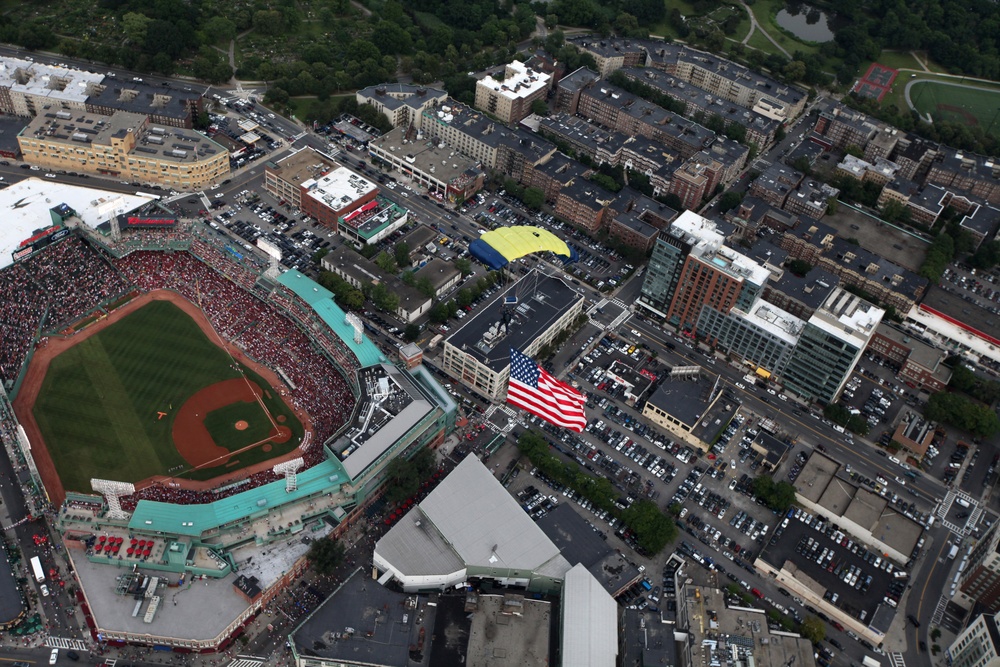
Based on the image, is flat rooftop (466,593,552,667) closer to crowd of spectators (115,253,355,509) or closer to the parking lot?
crowd of spectators (115,253,355,509)

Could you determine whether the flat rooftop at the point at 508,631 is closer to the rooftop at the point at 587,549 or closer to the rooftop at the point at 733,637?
the rooftop at the point at 587,549

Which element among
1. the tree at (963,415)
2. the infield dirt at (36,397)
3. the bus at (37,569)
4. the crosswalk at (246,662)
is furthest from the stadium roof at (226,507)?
the tree at (963,415)

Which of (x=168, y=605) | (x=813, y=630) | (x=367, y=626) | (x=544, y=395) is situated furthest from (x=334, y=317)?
(x=813, y=630)

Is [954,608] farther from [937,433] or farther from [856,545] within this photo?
[937,433]

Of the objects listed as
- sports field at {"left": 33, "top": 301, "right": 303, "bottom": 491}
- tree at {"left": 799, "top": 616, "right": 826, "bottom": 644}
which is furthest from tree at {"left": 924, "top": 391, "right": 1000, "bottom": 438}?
sports field at {"left": 33, "top": 301, "right": 303, "bottom": 491}

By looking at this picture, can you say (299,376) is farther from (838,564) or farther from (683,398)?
(838,564)

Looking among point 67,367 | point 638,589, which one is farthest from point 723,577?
point 67,367
